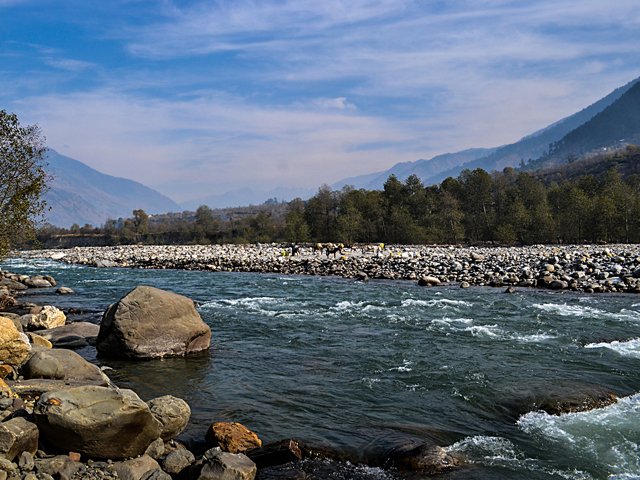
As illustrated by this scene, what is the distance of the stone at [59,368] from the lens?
8.52 meters

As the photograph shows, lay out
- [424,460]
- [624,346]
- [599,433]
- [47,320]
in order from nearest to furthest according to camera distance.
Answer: [424,460]
[599,433]
[624,346]
[47,320]

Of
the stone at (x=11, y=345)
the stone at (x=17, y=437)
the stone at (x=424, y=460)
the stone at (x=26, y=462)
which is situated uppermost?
the stone at (x=11, y=345)

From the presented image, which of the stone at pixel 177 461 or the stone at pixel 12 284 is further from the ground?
the stone at pixel 12 284

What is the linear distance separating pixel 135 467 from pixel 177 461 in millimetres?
540

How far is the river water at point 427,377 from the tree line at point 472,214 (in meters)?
42.4

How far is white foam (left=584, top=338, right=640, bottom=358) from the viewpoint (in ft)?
40.5

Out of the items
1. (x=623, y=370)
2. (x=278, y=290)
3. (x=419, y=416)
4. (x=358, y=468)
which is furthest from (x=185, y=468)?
(x=278, y=290)

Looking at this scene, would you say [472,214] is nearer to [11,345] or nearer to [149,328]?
[149,328]

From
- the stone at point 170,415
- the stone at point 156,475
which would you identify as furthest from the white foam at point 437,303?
the stone at point 156,475

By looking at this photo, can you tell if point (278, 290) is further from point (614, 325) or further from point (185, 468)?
point (185, 468)

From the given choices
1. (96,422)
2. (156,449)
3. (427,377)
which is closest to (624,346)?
(427,377)

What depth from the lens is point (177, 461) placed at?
6547 millimetres

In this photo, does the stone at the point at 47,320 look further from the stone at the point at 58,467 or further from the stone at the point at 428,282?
the stone at the point at 428,282

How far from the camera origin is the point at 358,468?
6.83 m
